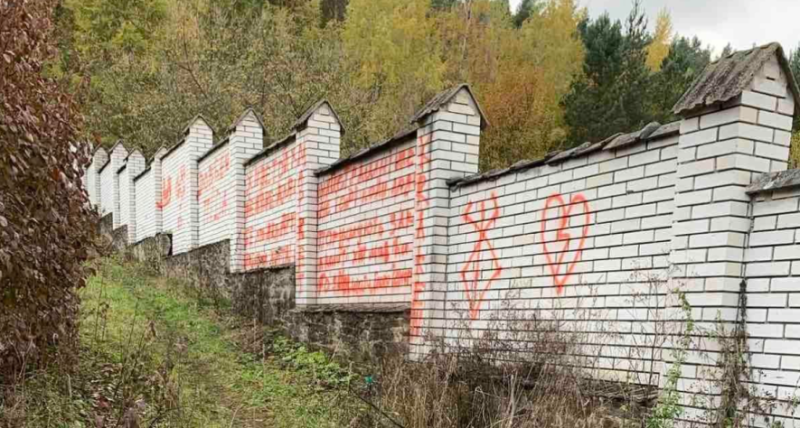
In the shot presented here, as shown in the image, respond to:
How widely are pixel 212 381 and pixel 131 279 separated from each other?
5.90 metres

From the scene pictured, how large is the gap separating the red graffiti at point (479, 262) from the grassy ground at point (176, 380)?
1.22 meters

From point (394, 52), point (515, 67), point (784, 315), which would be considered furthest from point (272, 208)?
point (515, 67)

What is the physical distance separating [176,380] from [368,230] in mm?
2309

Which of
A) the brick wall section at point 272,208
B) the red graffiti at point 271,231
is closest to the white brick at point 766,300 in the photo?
the brick wall section at point 272,208

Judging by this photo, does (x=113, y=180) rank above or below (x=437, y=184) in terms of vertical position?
below

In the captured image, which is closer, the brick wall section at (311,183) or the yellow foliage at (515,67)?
the brick wall section at (311,183)

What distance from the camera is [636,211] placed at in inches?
128

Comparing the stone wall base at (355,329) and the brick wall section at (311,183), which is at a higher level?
the brick wall section at (311,183)

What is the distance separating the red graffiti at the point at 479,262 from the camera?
14.0 ft

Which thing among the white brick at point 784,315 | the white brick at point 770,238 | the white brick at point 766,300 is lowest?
the white brick at point 784,315

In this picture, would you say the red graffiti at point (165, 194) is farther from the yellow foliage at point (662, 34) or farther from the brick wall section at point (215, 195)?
the yellow foliage at point (662, 34)

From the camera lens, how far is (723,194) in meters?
2.70

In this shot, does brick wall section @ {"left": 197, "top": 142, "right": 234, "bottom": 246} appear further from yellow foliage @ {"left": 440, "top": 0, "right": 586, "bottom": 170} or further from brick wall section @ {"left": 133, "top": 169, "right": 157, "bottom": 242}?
yellow foliage @ {"left": 440, "top": 0, "right": 586, "bottom": 170}

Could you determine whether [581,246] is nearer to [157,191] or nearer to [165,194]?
[165,194]
